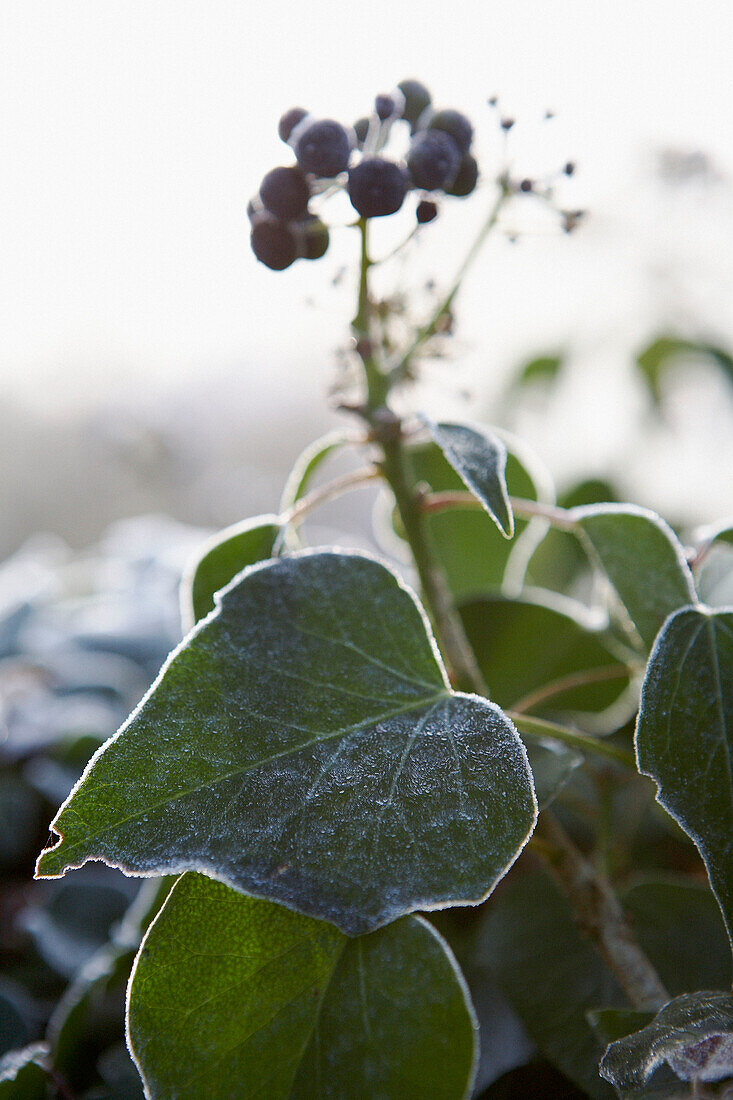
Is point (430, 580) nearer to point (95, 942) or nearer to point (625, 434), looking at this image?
point (95, 942)

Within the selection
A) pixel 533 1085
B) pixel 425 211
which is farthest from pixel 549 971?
pixel 425 211

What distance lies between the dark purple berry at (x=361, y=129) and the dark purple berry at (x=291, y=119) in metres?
0.02

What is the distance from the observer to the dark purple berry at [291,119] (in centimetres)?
28

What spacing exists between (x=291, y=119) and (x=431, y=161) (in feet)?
0.19

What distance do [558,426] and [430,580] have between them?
1.58 feet

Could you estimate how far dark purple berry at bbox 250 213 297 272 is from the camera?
0.89ft

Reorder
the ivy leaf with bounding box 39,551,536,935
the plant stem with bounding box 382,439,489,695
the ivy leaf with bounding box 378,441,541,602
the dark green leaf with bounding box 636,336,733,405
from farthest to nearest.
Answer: the dark green leaf with bounding box 636,336,733,405 < the ivy leaf with bounding box 378,441,541,602 < the plant stem with bounding box 382,439,489,695 < the ivy leaf with bounding box 39,551,536,935

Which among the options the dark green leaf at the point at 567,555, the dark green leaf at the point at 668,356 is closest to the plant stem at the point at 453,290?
the dark green leaf at the point at 567,555

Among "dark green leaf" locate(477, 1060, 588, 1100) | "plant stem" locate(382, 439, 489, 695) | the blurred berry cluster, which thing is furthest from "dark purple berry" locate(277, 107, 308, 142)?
"dark green leaf" locate(477, 1060, 588, 1100)

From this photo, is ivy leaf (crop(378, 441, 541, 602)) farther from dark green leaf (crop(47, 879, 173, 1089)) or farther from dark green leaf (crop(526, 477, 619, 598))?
dark green leaf (crop(47, 879, 173, 1089))

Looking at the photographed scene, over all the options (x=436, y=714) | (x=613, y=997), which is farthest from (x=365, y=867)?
(x=613, y=997)

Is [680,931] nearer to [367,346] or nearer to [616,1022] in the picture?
[616,1022]

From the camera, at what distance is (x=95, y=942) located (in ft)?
1.36

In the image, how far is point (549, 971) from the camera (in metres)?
0.31
